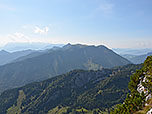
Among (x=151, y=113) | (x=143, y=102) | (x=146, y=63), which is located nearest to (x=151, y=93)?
(x=143, y=102)

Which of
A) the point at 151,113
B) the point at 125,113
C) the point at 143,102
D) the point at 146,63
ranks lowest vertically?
the point at 125,113

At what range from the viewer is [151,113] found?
145ft

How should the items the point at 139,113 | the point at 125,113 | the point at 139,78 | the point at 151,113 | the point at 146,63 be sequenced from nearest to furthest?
the point at 151,113, the point at 139,113, the point at 125,113, the point at 139,78, the point at 146,63

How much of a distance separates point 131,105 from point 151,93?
11.9 m

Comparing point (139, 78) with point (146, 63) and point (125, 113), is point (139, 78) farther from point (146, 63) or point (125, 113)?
point (125, 113)

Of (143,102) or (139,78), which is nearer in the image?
(143,102)

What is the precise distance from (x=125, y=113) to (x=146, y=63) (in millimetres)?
62347

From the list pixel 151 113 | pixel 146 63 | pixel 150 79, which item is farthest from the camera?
pixel 146 63

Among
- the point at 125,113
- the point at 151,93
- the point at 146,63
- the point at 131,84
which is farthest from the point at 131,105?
the point at 146,63

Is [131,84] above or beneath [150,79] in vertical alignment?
beneath

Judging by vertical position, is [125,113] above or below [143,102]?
below

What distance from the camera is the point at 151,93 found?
2606 inches

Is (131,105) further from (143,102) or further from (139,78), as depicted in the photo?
(139,78)

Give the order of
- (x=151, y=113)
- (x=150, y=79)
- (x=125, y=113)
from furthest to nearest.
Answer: (x=150, y=79), (x=125, y=113), (x=151, y=113)
